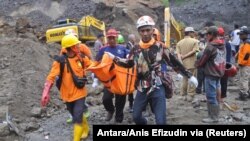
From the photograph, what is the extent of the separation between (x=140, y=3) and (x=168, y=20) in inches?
380

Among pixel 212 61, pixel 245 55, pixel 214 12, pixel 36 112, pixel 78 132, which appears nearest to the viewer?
pixel 78 132

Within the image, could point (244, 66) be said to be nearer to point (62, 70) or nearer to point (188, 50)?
point (188, 50)

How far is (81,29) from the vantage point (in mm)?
21656

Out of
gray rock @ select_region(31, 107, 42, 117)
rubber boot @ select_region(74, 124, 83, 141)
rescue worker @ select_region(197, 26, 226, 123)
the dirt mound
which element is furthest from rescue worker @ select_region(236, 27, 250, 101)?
the dirt mound

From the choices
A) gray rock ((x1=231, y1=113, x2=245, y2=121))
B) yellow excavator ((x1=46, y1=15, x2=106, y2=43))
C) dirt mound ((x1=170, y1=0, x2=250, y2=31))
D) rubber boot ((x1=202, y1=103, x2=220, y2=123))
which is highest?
dirt mound ((x1=170, y1=0, x2=250, y2=31))

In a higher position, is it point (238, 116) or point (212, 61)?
point (212, 61)

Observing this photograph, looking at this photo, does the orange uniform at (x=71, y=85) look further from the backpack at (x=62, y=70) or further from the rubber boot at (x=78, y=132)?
the rubber boot at (x=78, y=132)

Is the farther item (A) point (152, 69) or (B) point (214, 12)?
(B) point (214, 12)

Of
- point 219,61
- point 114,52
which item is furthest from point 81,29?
point 219,61

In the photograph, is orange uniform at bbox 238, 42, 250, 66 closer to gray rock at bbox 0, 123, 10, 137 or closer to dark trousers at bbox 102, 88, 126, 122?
dark trousers at bbox 102, 88, 126, 122

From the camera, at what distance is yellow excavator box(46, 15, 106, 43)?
20.9 metres

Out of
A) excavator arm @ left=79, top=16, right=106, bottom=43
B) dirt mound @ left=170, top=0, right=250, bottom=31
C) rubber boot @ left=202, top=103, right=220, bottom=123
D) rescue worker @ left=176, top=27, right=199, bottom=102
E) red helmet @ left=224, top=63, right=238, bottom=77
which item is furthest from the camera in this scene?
dirt mound @ left=170, top=0, right=250, bottom=31

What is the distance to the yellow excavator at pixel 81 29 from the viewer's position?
20.9m

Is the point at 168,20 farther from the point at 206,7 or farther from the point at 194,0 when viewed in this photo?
the point at 194,0
